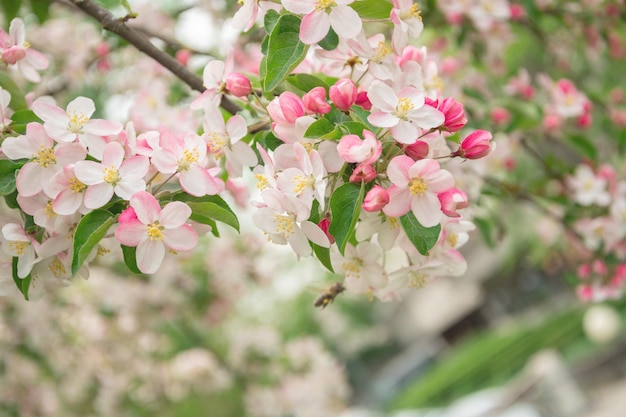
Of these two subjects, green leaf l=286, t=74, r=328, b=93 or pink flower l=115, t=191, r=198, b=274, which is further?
green leaf l=286, t=74, r=328, b=93

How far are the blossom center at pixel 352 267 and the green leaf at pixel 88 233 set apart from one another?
36 cm

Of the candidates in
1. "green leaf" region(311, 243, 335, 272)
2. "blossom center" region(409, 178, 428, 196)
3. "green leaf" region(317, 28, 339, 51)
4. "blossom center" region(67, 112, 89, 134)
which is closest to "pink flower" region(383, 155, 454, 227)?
"blossom center" region(409, 178, 428, 196)

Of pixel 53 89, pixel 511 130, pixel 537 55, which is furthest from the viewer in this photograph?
pixel 537 55

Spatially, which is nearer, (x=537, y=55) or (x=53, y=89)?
(x=53, y=89)

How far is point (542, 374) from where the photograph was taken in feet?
20.6

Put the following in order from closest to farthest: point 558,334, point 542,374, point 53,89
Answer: point 53,89 → point 542,374 → point 558,334

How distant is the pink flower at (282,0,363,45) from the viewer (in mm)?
899

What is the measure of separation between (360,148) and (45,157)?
44cm

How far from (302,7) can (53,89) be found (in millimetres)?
1940

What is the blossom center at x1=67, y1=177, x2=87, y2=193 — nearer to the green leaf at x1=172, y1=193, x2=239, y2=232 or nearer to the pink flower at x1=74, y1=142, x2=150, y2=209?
the pink flower at x1=74, y1=142, x2=150, y2=209

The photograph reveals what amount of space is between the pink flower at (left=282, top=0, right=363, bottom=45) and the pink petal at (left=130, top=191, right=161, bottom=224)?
30 cm

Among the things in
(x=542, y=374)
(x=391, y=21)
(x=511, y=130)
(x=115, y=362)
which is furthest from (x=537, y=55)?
(x=391, y=21)

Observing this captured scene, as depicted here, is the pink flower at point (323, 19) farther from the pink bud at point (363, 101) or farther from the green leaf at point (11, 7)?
the green leaf at point (11, 7)

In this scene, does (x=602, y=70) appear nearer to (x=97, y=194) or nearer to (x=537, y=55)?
(x=537, y=55)
